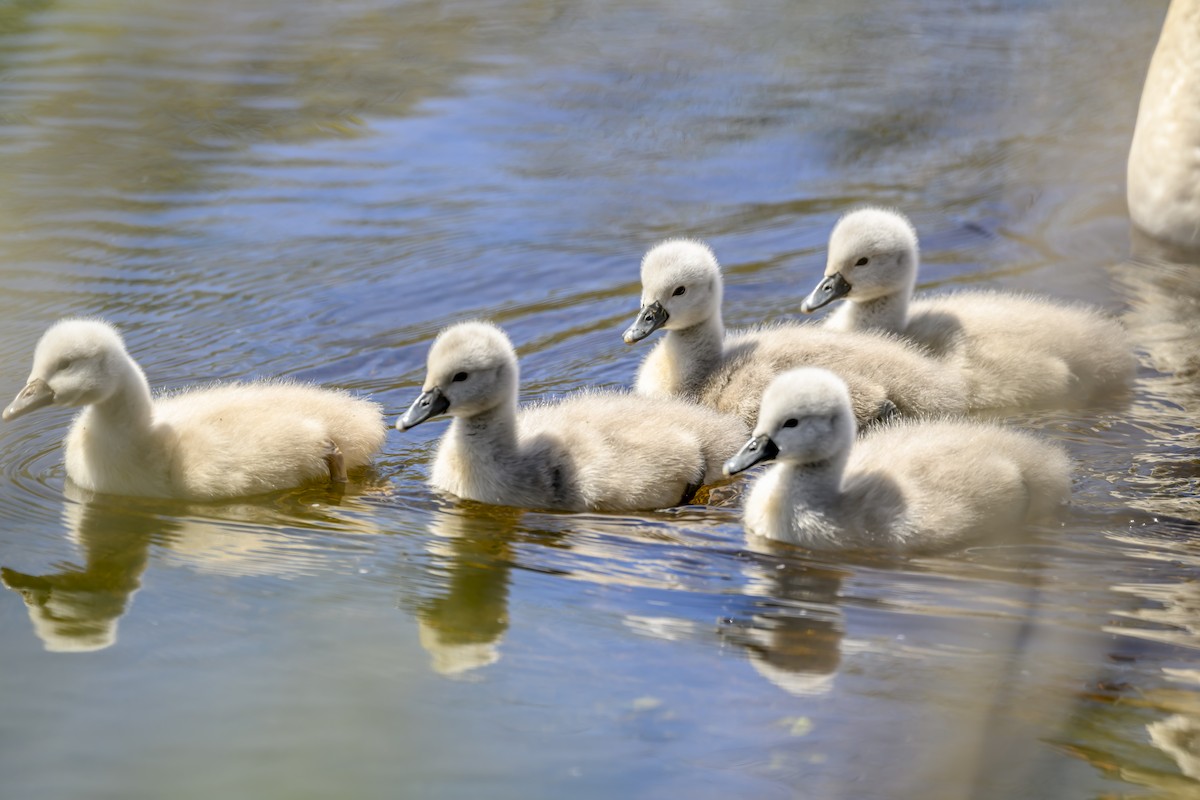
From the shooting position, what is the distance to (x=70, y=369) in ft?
15.4

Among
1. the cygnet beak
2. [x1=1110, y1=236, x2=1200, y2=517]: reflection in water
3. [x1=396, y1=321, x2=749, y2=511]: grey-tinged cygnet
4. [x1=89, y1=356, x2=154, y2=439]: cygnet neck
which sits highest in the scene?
the cygnet beak

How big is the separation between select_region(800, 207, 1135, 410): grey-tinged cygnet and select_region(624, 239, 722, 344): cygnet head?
445 mm

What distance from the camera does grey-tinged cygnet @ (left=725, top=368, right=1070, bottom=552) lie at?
4508 mm

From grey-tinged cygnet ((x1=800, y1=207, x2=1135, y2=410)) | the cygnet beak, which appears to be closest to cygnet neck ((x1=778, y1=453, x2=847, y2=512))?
grey-tinged cygnet ((x1=800, y1=207, x2=1135, y2=410))

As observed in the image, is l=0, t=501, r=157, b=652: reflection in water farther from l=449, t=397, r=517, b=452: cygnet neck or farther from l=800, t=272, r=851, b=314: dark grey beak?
l=800, t=272, r=851, b=314: dark grey beak

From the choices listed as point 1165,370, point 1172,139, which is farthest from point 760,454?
point 1172,139

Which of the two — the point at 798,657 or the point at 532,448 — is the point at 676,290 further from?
the point at 798,657

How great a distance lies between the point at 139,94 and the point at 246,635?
202 inches

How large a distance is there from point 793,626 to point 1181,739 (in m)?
1.00

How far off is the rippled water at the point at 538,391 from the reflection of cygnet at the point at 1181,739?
1 centimetres

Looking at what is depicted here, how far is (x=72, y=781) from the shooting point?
2.29 m

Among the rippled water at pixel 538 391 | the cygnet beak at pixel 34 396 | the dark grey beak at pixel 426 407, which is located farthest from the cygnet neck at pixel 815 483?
the cygnet beak at pixel 34 396

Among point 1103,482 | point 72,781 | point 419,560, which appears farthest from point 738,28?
point 72,781

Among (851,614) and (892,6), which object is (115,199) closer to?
(851,614)
